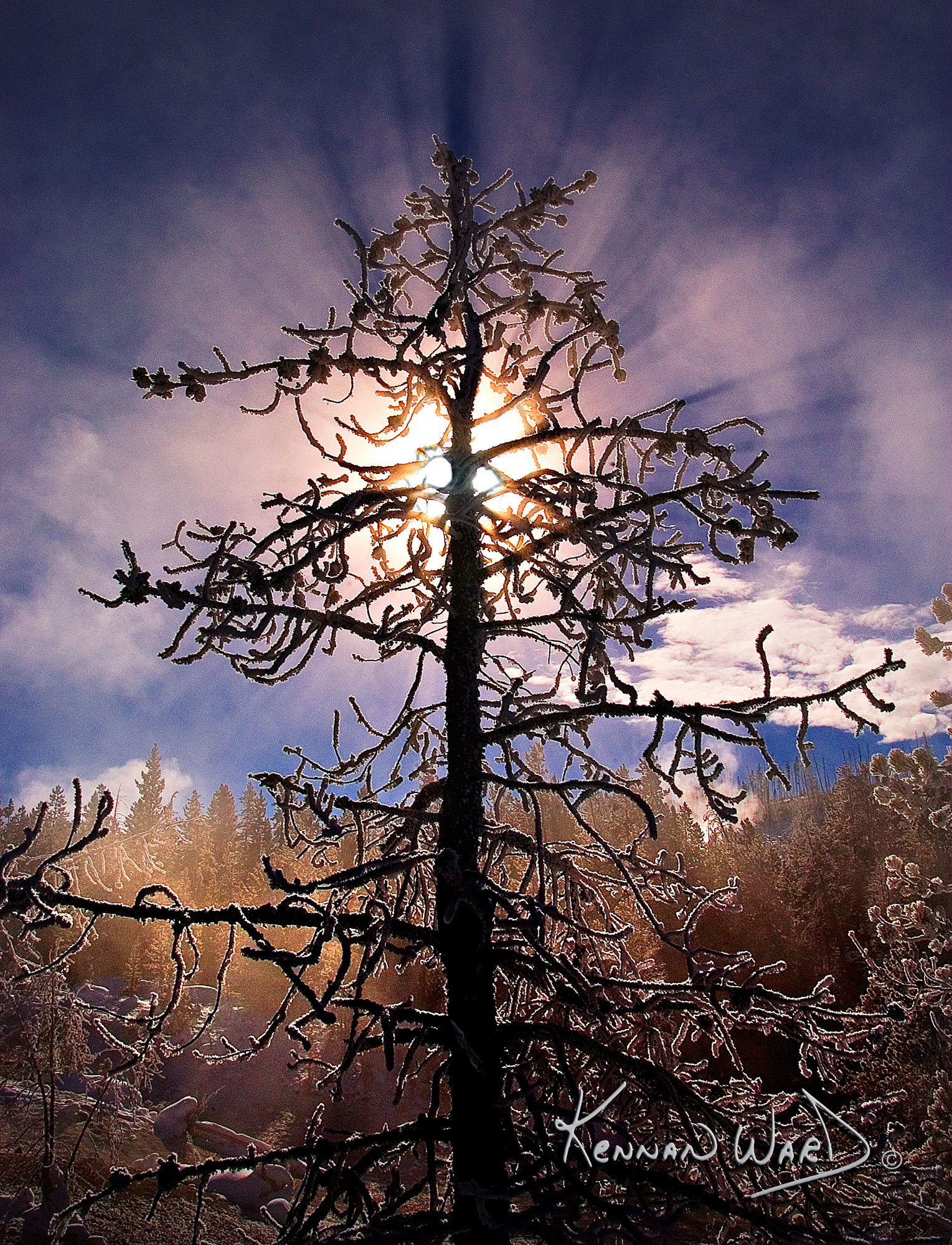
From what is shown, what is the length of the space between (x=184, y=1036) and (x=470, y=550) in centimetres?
3432

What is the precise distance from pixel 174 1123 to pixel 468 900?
25.2m

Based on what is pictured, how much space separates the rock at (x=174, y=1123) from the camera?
20641 millimetres

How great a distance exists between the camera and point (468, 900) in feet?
10.1

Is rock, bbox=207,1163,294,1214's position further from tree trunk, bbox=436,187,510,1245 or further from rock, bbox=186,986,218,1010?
tree trunk, bbox=436,187,510,1245

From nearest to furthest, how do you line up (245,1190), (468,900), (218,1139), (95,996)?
(468,900) < (245,1190) < (218,1139) < (95,996)

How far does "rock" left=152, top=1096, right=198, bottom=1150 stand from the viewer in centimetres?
2064

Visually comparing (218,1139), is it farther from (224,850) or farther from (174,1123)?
(224,850)

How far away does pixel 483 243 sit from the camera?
14.3 feet

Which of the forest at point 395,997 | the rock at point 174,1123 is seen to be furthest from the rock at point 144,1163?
the rock at point 174,1123
